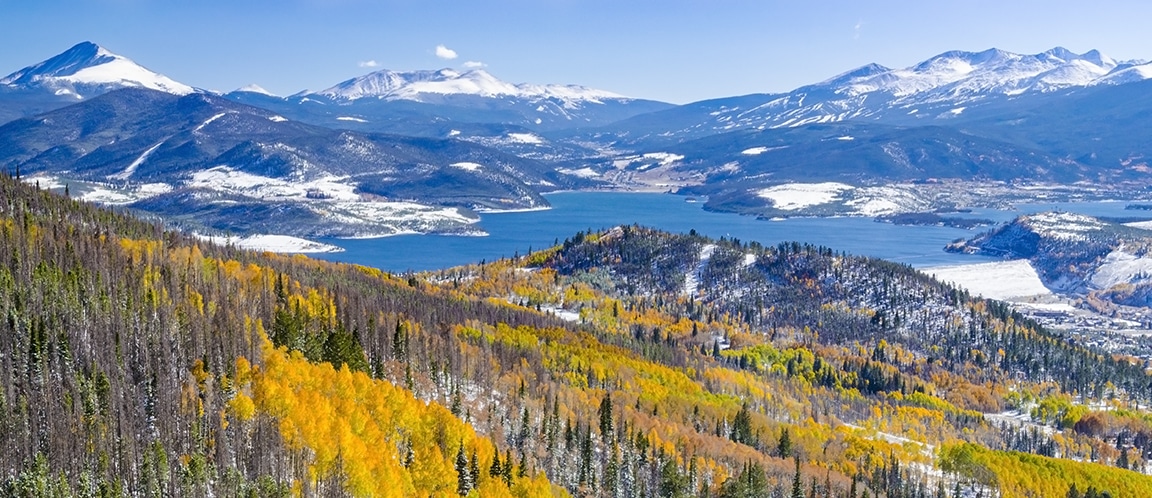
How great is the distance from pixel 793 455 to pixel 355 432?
7888 centimetres

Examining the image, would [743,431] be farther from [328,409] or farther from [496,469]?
[328,409]

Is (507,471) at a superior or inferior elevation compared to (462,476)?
inferior

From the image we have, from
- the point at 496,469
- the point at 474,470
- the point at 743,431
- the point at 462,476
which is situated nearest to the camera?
the point at 462,476

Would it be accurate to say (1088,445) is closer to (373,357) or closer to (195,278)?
(373,357)

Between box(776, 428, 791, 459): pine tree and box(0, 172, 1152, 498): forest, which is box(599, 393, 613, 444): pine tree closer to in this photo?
box(0, 172, 1152, 498): forest

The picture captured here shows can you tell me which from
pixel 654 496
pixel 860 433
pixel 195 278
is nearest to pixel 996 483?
pixel 860 433

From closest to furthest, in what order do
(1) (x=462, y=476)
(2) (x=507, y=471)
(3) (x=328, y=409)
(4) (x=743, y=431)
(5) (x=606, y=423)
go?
(1) (x=462, y=476)
(2) (x=507, y=471)
(3) (x=328, y=409)
(5) (x=606, y=423)
(4) (x=743, y=431)

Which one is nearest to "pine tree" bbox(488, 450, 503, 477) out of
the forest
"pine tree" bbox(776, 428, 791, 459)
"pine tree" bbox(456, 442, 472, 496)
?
the forest

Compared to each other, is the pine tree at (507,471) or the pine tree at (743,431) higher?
the pine tree at (507,471)

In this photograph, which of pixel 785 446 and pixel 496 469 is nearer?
pixel 496 469

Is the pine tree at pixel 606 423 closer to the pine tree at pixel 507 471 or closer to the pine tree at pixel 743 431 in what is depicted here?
the pine tree at pixel 507 471

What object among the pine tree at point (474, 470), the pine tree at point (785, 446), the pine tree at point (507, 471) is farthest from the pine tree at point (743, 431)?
the pine tree at point (474, 470)

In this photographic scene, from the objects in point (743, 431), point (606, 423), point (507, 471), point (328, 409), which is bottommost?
point (743, 431)

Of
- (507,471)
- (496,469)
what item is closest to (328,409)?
(496,469)
